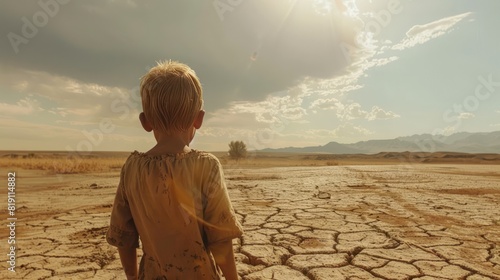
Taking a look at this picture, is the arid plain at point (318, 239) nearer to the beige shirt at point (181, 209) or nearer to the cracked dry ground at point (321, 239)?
the cracked dry ground at point (321, 239)

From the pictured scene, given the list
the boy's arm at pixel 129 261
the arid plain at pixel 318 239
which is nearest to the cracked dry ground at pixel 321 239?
the arid plain at pixel 318 239

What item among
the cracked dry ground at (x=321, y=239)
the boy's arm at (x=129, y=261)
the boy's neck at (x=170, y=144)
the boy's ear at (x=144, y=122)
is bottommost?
the cracked dry ground at (x=321, y=239)

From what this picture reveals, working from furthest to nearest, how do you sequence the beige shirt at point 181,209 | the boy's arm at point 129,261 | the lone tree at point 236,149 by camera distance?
the lone tree at point 236,149, the boy's arm at point 129,261, the beige shirt at point 181,209

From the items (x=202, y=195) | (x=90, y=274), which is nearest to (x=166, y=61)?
(x=202, y=195)

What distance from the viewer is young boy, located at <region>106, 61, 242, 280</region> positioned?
88 centimetres

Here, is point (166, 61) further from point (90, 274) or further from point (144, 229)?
point (90, 274)

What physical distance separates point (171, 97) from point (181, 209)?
0.32 meters

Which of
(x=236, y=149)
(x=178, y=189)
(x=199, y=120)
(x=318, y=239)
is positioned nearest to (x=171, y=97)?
(x=199, y=120)

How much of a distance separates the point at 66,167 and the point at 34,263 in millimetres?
10233

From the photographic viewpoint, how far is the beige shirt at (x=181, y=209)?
882mm

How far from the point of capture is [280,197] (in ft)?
17.4

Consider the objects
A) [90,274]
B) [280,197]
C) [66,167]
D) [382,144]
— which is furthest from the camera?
[382,144]

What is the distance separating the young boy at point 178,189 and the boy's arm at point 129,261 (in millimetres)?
153

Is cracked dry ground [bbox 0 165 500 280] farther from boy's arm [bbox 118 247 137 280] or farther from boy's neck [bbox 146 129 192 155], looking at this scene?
boy's neck [bbox 146 129 192 155]
